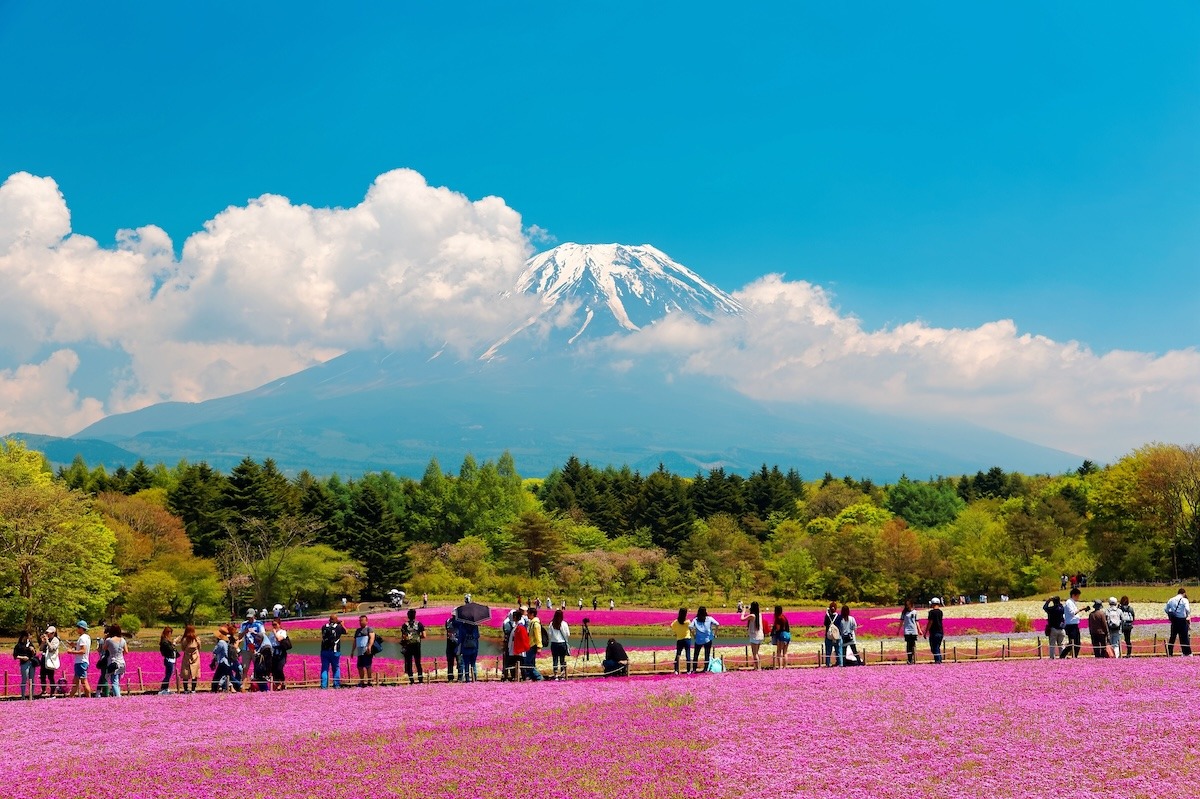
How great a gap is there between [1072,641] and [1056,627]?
942mm

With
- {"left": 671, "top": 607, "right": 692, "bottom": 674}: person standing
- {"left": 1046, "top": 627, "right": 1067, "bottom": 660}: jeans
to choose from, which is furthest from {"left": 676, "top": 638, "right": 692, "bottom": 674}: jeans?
{"left": 1046, "top": 627, "right": 1067, "bottom": 660}: jeans

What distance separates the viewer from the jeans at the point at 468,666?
2800cm

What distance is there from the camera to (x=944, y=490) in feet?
411

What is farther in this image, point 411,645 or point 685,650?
point 685,650

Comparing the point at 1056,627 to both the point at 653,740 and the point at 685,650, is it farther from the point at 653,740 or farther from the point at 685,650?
the point at 653,740

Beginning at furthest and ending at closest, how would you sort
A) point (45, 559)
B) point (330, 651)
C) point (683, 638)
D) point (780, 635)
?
1. point (45, 559)
2. point (780, 635)
3. point (683, 638)
4. point (330, 651)

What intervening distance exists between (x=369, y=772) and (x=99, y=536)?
45.0 metres

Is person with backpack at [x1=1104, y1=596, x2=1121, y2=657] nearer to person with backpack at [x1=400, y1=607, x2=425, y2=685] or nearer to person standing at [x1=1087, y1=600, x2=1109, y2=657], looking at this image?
person standing at [x1=1087, y1=600, x2=1109, y2=657]

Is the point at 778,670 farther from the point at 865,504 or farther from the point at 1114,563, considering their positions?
the point at 865,504

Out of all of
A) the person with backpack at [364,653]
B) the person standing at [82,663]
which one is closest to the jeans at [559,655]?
the person with backpack at [364,653]

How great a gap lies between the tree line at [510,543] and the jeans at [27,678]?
1041 inches

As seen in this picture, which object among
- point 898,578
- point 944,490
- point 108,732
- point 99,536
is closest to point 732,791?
point 108,732

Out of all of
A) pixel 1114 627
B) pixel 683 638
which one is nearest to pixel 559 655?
pixel 683 638

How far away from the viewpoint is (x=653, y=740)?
18828 millimetres
